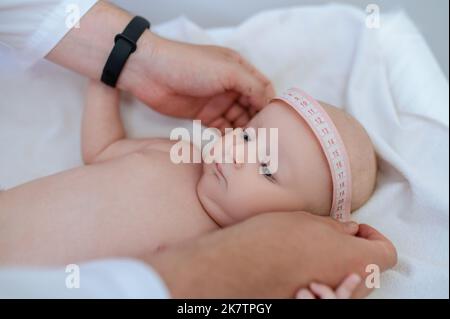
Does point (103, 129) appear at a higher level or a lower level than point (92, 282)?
higher

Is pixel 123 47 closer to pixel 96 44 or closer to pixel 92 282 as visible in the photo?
pixel 96 44

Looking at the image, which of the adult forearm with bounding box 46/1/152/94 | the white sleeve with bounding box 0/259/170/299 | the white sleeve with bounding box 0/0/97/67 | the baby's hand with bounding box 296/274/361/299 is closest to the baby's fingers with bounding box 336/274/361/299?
the baby's hand with bounding box 296/274/361/299

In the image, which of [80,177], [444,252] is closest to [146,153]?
[80,177]

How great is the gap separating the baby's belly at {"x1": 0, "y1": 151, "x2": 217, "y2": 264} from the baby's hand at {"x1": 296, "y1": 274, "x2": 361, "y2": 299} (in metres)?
0.27

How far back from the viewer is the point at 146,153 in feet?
3.46

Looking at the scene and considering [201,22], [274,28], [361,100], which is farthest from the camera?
[201,22]

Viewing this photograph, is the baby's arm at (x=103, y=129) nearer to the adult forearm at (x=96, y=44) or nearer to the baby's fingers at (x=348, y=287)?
the adult forearm at (x=96, y=44)

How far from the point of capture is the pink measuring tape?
0.93 meters

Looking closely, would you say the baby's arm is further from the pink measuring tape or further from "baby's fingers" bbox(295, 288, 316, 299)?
"baby's fingers" bbox(295, 288, 316, 299)

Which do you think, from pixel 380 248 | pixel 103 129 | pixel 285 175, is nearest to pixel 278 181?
pixel 285 175

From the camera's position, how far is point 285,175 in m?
0.93

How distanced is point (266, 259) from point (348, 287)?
153mm
